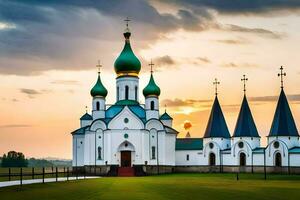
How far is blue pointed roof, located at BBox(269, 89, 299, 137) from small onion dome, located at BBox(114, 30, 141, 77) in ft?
58.6

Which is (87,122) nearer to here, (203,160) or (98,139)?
(98,139)

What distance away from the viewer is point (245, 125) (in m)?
68.8

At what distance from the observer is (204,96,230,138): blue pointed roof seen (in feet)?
235

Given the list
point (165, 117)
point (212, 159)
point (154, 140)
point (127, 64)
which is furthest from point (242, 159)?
point (127, 64)

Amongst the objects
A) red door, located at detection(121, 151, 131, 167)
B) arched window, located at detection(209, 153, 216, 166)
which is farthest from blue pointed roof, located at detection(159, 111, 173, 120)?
red door, located at detection(121, 151, 131, 167)

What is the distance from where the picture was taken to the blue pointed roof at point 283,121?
64812 mm

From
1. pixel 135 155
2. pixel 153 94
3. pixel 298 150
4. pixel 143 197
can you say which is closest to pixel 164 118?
pixel 153 94

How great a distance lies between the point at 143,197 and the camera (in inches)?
1020

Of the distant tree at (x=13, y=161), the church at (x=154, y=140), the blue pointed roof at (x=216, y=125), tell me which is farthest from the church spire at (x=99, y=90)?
the distant tree at (x=13, y=161)

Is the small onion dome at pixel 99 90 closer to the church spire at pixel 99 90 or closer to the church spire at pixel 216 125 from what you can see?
the church spire at pixel 99 90

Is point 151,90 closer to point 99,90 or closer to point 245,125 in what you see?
point 99,90

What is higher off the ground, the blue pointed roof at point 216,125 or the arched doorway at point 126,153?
the blue pointed roof at point 216,125

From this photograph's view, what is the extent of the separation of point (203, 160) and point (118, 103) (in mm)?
13315

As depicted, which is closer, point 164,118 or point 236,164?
point 236,164
